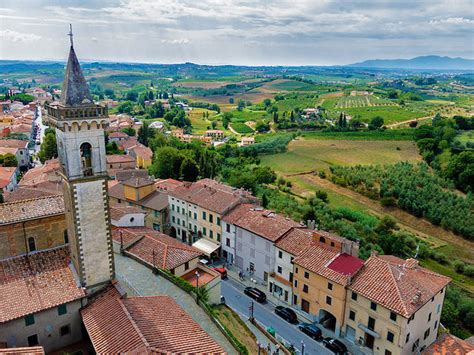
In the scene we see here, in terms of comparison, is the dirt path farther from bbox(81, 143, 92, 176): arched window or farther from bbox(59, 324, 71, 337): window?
bbox(81, 143, 92, 176): arched window

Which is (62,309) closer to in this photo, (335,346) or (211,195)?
(335,346)

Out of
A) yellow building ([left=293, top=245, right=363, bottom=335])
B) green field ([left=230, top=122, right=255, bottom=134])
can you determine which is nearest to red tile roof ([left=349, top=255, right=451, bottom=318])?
yellow building ([left=293, top=245, right=363, bottom=335])

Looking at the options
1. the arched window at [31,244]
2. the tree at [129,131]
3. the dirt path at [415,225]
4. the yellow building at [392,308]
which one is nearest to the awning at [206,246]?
the yellow building at [392,308]

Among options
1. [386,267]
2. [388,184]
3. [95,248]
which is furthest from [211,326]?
[388,184]

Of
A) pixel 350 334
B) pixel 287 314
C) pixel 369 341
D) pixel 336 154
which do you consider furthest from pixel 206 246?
pixel 336 154

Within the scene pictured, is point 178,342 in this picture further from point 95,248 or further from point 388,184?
point 388,184

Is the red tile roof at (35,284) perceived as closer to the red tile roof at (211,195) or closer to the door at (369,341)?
the red tile roof at (211,195)
